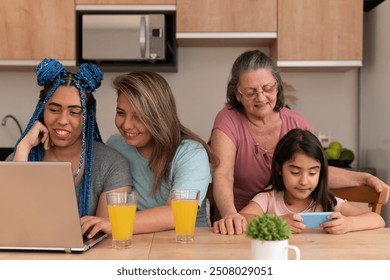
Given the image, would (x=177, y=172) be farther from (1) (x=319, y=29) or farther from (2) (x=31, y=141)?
(1) (x=319, y=29)

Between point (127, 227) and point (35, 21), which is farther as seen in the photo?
point (35, 21)

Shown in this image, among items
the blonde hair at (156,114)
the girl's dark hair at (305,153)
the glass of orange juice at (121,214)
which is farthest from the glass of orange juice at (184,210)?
the girl's dark hair at (305,153)

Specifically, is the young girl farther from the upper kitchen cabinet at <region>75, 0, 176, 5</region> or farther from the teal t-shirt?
the upper kitchen cabinet at <region>75, 0, 176, 5</region>

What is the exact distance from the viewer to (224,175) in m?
2.07

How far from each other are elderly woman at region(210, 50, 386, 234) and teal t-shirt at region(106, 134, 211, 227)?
0.55 ft

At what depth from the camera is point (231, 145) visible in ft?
7.22

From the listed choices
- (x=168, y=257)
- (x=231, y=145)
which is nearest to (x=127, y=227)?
(x=168, y=257)

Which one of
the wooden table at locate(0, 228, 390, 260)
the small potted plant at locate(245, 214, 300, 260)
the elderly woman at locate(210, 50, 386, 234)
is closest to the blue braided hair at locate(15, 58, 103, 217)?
the wooden table at locate(0, 228, 390, 260)

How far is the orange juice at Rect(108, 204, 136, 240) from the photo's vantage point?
54.1 inches

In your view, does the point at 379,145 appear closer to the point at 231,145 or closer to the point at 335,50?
the point at 335,50

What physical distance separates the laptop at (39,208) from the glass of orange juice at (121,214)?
82 millimetres

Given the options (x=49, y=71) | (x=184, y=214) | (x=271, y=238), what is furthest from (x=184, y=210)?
(x=49, y=71)

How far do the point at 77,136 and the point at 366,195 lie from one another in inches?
38.1
